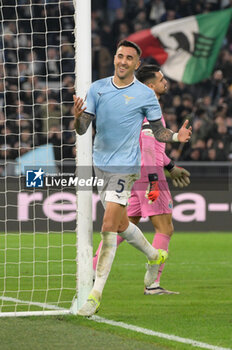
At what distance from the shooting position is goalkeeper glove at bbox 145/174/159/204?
25.4 ft

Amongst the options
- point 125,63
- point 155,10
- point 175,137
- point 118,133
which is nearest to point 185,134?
point 175,137

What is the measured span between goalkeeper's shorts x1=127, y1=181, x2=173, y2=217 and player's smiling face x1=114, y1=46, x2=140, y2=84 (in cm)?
155

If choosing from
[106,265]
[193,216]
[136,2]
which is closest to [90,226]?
[106,265]

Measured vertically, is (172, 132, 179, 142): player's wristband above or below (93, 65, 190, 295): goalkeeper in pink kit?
above

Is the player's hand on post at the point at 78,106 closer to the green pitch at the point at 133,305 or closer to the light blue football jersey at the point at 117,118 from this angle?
the light blue football jersey at the point at 117,118

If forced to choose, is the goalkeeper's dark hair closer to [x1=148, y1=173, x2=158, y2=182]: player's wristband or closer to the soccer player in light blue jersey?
[x1=148, y1=173, x2=158, y2=182]: player's wristband

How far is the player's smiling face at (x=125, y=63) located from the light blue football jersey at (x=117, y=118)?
0.09 metres

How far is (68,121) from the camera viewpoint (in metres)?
17.1

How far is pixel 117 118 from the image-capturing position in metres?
6.77

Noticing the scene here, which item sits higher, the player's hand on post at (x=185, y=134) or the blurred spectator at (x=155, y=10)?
the blurred spectator at (x=155, y=10)

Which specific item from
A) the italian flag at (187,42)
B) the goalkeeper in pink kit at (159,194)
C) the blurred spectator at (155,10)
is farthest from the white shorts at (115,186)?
the blurred spectator at (155,10)

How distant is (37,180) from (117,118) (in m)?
1.01

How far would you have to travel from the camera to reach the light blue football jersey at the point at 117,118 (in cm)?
677

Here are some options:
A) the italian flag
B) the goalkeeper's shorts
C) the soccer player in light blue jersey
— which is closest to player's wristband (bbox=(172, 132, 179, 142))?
the soccer player in light blue jersey
